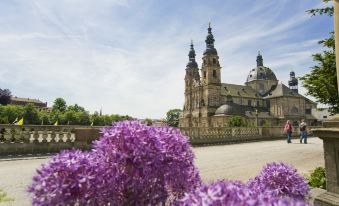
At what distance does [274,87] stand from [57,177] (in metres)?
127

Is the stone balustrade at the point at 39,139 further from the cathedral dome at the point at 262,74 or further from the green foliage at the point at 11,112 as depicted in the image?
the cathedral dome at the point at 262,74

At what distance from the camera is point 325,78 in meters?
11.8

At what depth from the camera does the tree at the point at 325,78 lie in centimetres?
1151

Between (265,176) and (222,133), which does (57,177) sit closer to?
(265,176)

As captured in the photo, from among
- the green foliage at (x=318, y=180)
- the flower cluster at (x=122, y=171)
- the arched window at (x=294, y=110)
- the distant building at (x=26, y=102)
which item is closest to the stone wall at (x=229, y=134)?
the green foliage at (x=318, y=180)

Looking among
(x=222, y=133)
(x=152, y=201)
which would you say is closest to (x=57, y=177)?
(x=152, y=201)

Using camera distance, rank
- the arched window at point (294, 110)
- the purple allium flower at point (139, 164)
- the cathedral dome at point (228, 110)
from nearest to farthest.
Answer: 1. the purple allium flower at point (139, 164)
2. the cathedral dome at point (228, 110)
3. the arched window at point (294, 110)

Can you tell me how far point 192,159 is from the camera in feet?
8.07

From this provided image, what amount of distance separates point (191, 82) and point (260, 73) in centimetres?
3514

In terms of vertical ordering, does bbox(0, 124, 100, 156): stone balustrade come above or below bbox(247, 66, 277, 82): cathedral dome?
below

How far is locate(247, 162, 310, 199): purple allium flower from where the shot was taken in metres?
2.59

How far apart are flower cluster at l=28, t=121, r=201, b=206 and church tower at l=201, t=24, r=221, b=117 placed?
95.8 meters

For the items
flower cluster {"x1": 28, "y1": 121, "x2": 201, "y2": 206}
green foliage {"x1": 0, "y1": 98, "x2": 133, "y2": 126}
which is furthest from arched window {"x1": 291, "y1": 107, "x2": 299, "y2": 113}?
flower cluster {"x1": 28, "y1": 121, "x2": 201, "y2": 206}

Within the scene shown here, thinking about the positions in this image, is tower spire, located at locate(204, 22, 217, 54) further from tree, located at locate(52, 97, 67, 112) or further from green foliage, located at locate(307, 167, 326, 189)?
green foliage, located at locate(307, 167, 326, 189)
